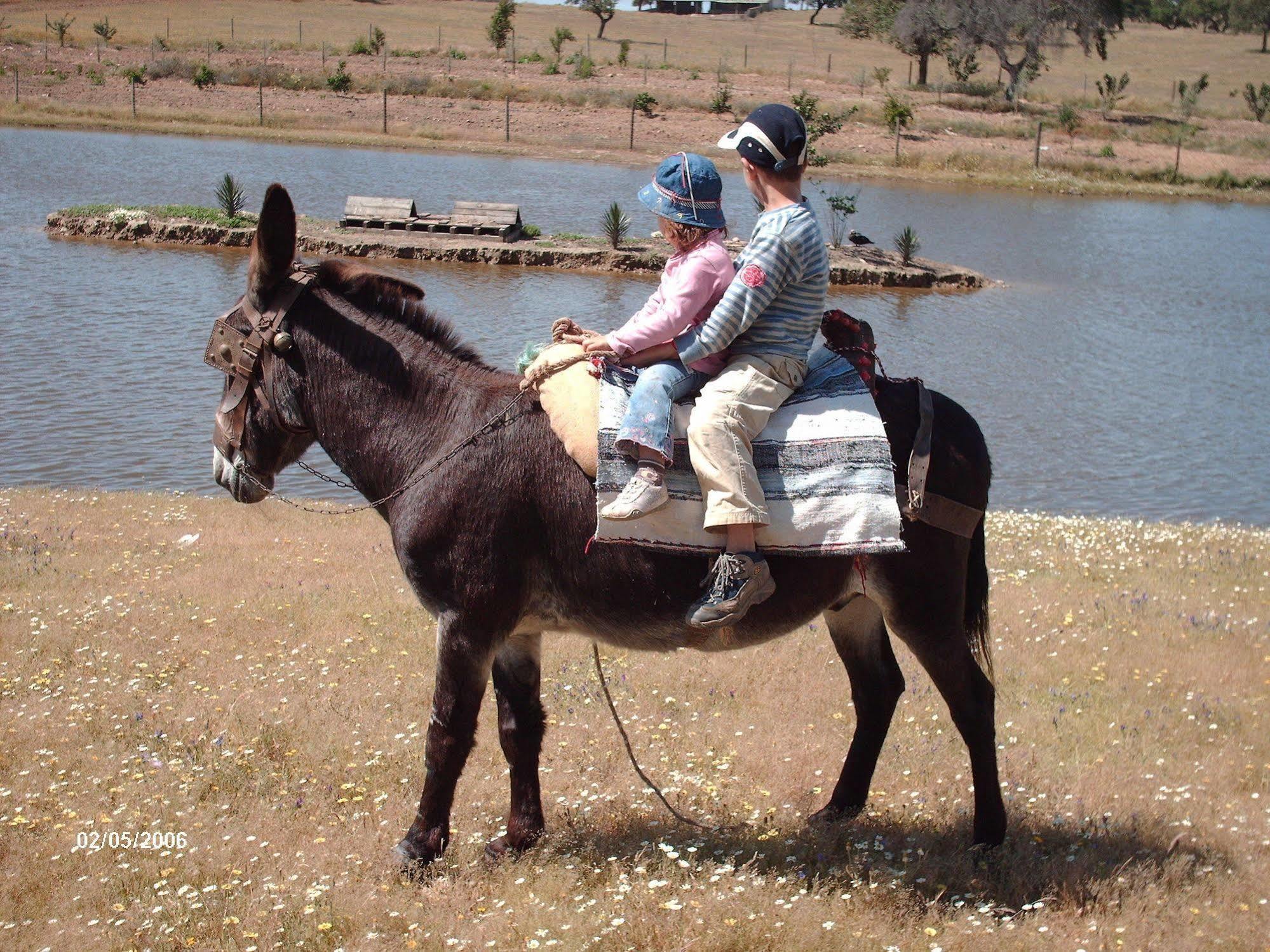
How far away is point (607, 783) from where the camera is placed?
21.5 ft

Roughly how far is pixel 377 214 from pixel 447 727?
2857 centimetres

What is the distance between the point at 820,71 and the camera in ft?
284

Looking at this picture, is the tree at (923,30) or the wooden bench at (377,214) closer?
the wooden bench at (377,214)

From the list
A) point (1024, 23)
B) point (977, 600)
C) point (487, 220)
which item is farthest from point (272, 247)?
point (1024, 23)

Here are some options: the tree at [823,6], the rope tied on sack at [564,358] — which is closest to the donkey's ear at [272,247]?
the rope tied on sack at [564,358]

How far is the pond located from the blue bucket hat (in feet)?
36.6

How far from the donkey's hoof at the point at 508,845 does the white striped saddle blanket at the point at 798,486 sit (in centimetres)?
175

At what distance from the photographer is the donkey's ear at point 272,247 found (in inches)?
201

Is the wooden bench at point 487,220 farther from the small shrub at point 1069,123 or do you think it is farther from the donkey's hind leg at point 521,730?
the small shrub at point 1069,123

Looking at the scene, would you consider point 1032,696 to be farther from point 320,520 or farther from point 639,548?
point 320,520

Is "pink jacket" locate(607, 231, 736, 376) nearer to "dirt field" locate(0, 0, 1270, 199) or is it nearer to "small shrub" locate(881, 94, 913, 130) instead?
"dirt field" locate(0, 0, 1270, 199)
